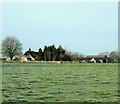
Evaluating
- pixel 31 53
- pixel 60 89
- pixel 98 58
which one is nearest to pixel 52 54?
pixel 31 53

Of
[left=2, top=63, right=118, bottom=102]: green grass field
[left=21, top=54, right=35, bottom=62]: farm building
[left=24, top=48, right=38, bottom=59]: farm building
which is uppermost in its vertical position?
[left=24, top=48, right=38, bottom=59]: farm building

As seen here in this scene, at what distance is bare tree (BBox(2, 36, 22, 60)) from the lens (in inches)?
2173

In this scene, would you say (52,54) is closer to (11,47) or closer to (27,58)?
(27,58)

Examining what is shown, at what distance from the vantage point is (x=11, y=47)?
56.2 metres

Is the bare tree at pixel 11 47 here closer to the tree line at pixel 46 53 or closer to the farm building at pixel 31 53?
the tree line at pixel 46 53

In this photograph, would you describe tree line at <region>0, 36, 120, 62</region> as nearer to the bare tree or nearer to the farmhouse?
the bare tree

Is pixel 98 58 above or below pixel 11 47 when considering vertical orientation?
below

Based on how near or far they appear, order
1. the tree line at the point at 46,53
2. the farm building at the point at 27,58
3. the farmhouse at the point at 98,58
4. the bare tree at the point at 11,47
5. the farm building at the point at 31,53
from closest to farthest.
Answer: the bare tree at the point at 11,47, the tree line at the point at 46,53, the farm building at the point at 27,58, the farm building at the point at 31,53, the farmhouse at the point at 98,58

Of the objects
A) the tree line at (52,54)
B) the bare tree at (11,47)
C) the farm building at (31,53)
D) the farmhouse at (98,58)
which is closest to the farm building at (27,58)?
the farm building at (31,53)

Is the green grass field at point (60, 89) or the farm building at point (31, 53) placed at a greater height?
the farm building at point (31, 53)

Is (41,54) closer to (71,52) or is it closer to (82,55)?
(71,52)

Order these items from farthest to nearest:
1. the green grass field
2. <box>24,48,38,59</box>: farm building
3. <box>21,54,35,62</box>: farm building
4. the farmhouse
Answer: the farmhouse
<box>24,48,38,59</box>: farm building
<box>21,54,35,62</box>: farm building
the green grass field

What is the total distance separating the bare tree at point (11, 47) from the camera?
181 feet

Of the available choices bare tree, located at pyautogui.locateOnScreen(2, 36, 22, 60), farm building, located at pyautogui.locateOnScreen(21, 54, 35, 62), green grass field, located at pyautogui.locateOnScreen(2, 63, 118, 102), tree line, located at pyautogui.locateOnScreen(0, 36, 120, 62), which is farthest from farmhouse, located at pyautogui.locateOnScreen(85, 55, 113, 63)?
green grass field, located at pyautogui.locateOnScreen(2, 63, 118, 102)
